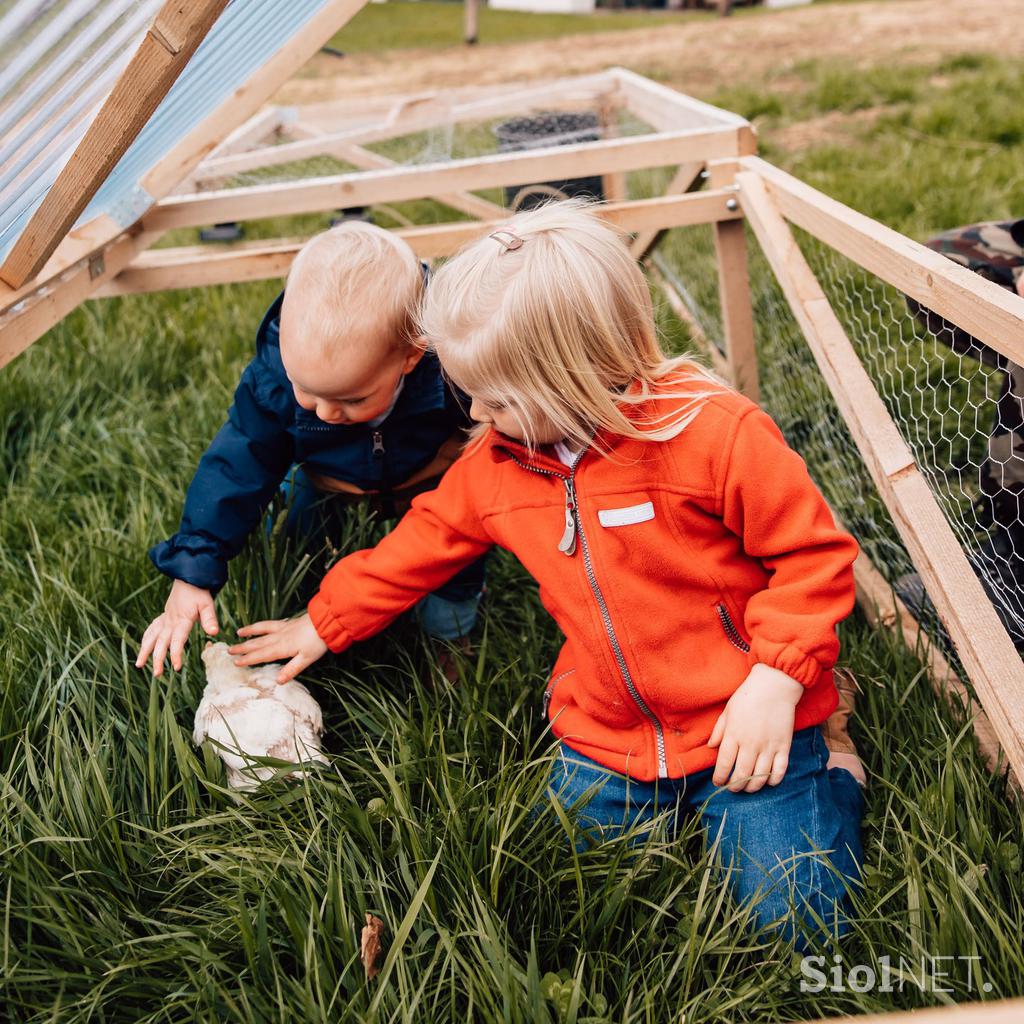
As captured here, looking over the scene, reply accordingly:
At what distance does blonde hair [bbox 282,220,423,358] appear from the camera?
5.74ft

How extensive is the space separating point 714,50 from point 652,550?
12.0m

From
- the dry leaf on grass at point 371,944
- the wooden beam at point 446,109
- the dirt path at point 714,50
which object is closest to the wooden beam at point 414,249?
the wooden beam at point 446,109

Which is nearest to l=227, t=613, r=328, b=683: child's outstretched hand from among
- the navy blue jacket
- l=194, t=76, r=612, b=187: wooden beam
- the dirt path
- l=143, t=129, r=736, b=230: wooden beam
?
the navy blue jacket

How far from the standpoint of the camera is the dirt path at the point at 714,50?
9.54 metres

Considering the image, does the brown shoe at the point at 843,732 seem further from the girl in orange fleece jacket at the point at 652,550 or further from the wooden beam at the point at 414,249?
the wooden beam at the point at 414,249

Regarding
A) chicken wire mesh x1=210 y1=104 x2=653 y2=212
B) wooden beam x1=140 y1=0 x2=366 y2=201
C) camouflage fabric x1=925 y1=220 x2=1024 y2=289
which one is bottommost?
chicken wire mesh x1=210 y1=104 x2=653 y2=212

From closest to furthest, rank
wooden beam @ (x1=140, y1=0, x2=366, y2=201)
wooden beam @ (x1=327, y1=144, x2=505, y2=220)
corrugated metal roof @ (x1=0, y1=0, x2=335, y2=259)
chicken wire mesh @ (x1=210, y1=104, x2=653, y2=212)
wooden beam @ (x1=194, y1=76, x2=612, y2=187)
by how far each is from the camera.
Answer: corrugated metal roof @ (x1=0, y1=0, x2=335, y2=259)
wooden beam @ (x1=140, y1=0, x2=366, y2=201)
wooden beam @ (x1=327, y1=144, x2=505, y2=220)
wooden beam @ (x1=194, y1=76, x2=612, y2=187)
chicken wire mesh @ (x1=210, y1=104, x2=653, y2=212)

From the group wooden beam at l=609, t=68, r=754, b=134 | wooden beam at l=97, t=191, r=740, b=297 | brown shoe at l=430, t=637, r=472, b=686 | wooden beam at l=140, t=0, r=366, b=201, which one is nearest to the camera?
brown shoe at l=430, t=637, r=472, b=686

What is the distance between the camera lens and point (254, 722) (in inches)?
71.7

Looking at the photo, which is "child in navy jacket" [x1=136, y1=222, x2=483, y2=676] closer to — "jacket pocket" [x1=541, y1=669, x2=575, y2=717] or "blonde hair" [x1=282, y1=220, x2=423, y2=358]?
"blonde hair" [x1=282, y1=220, x2=423, y2=358]

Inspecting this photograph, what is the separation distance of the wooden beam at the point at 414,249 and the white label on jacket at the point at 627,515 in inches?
45.0

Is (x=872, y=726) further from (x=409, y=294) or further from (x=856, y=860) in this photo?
(x=409, y=294)

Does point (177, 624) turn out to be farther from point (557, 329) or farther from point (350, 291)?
point (557, 329)

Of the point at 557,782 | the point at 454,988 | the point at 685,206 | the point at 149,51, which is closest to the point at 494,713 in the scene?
the point at 557,782
